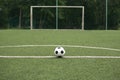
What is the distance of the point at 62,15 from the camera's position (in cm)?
3116

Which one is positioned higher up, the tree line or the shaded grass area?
the tree line

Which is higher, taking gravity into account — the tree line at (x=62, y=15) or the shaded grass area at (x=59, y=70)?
the tree line at (x=62, y=15)

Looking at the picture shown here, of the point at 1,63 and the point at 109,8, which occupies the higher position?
the point at 109,8

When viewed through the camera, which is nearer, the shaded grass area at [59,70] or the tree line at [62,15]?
the shaded grass area at [59,70]

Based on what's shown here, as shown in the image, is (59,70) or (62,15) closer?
(59,70)

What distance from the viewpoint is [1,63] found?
20.3 ft

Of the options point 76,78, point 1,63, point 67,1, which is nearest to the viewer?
point 76,78

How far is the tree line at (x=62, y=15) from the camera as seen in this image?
30.7 metres

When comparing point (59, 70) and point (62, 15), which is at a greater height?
point (62, 15)

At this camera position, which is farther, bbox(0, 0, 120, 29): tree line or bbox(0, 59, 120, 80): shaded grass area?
bbox(0, 0, 120, 29): tree line

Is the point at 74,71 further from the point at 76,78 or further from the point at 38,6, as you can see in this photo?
the point at 38,6

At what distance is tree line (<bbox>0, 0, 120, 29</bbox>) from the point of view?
3070 centimetres

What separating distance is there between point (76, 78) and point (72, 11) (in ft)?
88.8

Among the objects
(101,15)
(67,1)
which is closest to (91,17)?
(101,15)
